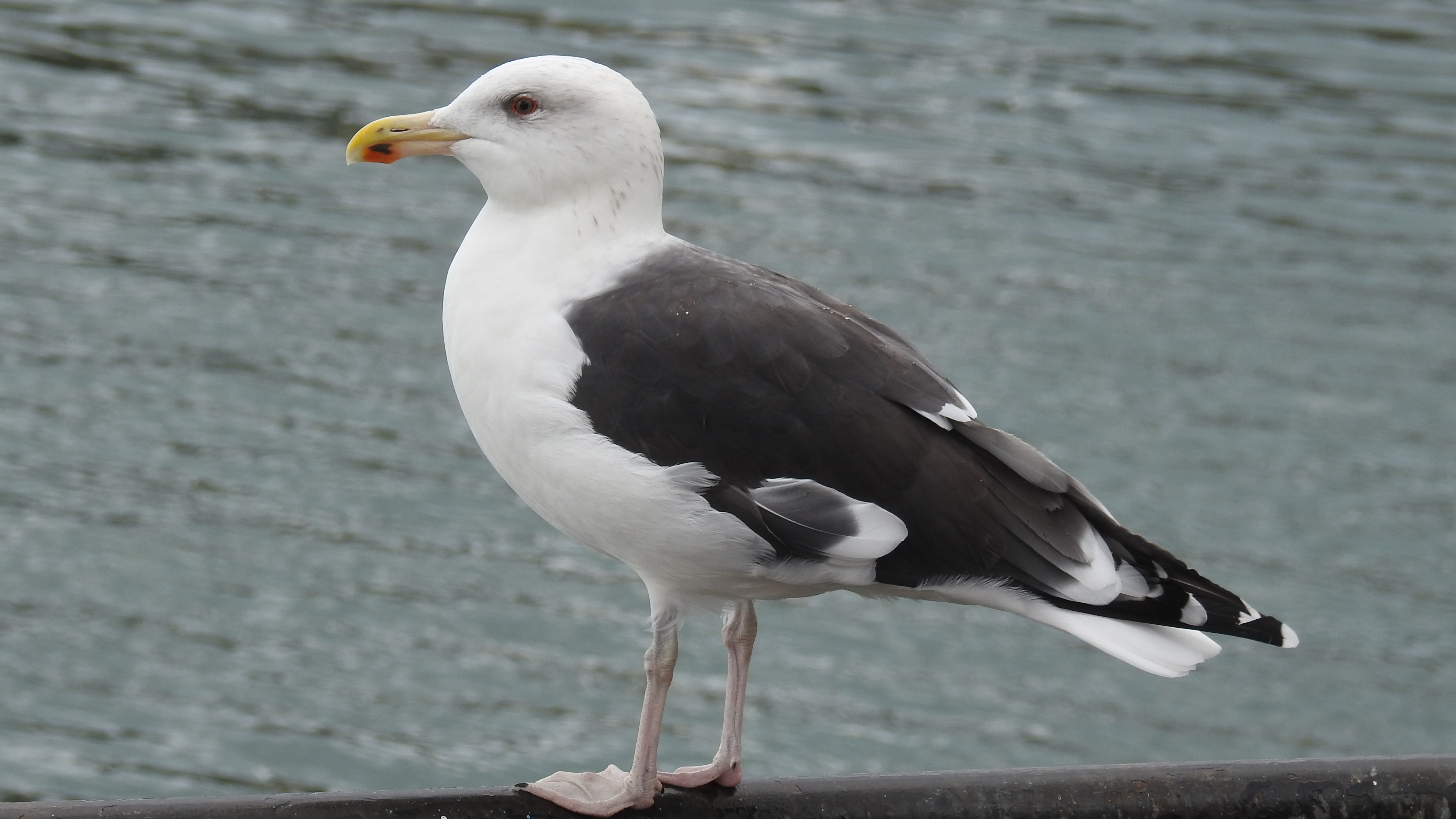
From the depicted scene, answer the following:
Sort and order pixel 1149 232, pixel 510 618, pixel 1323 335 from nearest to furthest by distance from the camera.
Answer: pixel 510 618, pixel 1323 335, pixel 1149 232

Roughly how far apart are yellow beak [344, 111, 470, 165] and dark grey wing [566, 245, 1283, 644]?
0.61 meters

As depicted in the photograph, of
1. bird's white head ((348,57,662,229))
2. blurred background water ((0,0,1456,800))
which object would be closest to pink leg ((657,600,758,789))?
bird's white head ((348,57,662,229))

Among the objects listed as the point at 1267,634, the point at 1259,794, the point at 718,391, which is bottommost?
the point at 1259,794

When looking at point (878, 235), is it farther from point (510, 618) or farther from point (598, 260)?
point (598, 260)

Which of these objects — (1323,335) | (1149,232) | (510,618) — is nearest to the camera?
(510,618)

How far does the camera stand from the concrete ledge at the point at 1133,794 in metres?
3.52

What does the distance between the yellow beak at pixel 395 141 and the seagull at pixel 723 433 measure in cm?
21

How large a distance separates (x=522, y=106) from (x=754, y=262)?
9.07m

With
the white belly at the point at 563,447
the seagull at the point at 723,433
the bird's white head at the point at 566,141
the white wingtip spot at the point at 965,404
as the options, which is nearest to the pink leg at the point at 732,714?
the seagull at the point at 723,433

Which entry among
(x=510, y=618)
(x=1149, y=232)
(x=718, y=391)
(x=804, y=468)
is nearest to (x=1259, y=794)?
(x=804, y=468)

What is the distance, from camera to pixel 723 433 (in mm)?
3604

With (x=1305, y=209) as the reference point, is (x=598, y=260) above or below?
above

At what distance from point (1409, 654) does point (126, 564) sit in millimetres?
6759

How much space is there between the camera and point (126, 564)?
9.86 m
